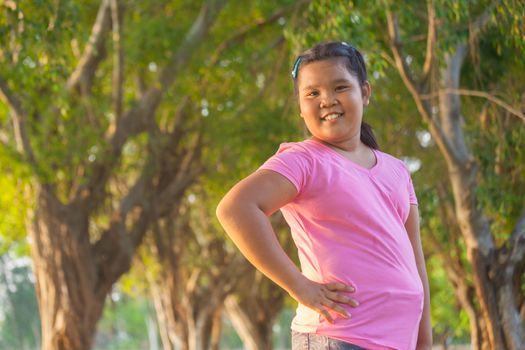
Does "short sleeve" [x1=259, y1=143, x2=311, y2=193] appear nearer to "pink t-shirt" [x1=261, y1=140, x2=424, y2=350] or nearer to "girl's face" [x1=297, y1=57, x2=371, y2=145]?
"pink t-shirt" [x1=261, y1=140, x2=424, y2=350]

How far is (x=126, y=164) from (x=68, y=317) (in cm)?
404

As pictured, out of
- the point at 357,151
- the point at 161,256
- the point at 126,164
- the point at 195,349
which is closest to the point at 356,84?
the point at 357,151

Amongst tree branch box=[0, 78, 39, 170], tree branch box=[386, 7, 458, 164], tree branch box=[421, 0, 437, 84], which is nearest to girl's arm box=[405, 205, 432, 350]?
tree branch box=[421, 0, 437, 84]

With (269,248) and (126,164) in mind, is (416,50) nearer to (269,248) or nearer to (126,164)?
(126,164)

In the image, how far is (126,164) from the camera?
1656 centimetres

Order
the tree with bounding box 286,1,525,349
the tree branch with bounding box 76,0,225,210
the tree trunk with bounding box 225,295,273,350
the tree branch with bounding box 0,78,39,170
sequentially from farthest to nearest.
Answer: the tree trunk with bounding box 225,295,273,350
the tree branch with bounding box 76,0,225,210
the tree branch with bounding box 0,78,39,170
the tree with bounding box 286,1,525,349

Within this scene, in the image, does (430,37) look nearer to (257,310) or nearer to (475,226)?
(475,226)

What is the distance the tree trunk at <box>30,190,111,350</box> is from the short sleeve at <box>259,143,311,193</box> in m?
10.5

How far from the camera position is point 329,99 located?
2.64 metres

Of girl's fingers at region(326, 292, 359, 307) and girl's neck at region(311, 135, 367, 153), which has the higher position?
girl's neck at region(311, 135, 367, 153)

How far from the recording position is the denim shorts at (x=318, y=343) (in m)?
2.46

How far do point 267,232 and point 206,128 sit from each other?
1359cm

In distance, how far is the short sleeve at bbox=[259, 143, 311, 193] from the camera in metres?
2.50

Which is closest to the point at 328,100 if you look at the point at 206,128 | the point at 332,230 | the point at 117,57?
the point at 332,230
